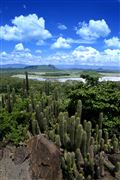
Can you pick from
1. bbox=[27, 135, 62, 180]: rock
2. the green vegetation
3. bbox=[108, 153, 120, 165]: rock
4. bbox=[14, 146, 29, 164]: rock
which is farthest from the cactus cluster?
bbox=[14, 146, 29, 164]: rock

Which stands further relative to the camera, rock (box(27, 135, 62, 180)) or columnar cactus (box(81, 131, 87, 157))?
columnar cactus (box(81, 131, 87, 157))

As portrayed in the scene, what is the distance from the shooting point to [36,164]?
43.0ft

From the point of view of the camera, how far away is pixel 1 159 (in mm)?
13836

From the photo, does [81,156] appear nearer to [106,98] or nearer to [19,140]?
[19,140]

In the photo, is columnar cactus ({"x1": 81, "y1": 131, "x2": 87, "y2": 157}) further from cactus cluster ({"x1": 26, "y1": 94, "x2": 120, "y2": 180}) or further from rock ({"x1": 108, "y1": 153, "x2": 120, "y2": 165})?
rock ({"x1": 108, "y1": 153, "x2": 120, "y2": 165})

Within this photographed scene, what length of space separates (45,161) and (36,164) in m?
0.39

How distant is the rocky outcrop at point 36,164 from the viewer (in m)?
12.9

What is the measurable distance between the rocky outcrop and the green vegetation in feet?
1.67

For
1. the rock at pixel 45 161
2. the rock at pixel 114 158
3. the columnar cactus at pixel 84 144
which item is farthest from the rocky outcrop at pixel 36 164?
the rock at pixel 114 158

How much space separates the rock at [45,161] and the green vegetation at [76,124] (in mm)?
430

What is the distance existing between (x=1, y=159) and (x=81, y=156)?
122 inches

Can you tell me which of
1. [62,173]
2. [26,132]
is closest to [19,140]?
[26,132]

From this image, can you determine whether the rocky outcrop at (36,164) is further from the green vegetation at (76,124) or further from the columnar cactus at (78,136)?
the columnar cactus at (78,136)

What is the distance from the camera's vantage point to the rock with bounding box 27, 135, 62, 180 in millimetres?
12875
